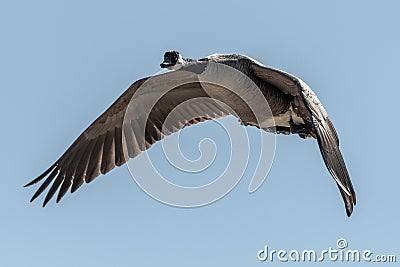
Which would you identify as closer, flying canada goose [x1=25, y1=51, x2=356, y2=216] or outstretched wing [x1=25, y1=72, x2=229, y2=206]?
flying canada goose [x1=25, y1=51, x2=356, y2=216]

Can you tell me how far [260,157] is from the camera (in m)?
16.6

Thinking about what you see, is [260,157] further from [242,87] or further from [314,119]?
[314,119]

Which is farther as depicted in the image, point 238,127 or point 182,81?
point 238,127

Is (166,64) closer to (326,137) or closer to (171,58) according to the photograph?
(171,58)

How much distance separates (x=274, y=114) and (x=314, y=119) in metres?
2.96

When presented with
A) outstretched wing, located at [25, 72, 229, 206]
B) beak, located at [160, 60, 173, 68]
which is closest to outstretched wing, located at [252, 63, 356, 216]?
beak, located at [160, 60, 173, 68]

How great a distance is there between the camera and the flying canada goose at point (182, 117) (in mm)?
14273

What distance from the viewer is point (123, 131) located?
724 inches

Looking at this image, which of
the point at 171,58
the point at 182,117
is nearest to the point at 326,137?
the point at 171,58

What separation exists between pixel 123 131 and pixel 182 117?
4.56 feet

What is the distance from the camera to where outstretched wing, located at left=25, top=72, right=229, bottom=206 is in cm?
1766

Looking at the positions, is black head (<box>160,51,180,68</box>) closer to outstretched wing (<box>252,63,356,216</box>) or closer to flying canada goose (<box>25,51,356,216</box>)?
flying canada goose (<box>25,51,356,216</box>)

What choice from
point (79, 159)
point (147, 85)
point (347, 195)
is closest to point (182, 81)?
point (147, 85)

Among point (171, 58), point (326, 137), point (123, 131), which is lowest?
point (326, 137)
